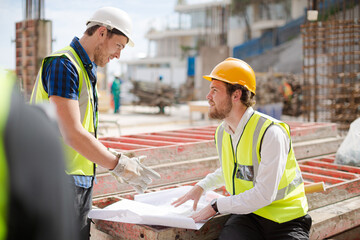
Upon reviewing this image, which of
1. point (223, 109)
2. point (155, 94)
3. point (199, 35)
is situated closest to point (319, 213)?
point (223, 109)

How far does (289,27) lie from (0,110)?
41174mm

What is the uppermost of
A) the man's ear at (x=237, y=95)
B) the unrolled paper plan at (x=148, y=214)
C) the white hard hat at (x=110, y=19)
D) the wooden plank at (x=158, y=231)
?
the white hard hat at (x=110, y=19)

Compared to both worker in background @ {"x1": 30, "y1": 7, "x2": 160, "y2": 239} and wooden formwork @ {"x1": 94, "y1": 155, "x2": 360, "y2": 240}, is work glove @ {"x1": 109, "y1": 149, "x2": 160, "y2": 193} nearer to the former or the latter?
worker in background @ {"x1": 30, "y1": 7, "x2": 160, "y2": 239}

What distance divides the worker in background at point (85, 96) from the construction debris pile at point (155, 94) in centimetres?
1919

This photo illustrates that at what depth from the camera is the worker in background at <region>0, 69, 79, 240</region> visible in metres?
0.74

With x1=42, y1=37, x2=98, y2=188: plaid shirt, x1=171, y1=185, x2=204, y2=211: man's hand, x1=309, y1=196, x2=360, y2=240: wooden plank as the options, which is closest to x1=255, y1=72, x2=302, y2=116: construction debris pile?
x1=309, y1=196, x2=360, y2=240: wooden plank

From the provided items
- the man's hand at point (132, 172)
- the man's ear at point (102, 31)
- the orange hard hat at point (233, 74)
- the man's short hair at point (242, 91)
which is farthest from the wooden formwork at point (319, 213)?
the man's ear at point (102, 31)

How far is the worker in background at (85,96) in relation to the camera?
2.57 meters

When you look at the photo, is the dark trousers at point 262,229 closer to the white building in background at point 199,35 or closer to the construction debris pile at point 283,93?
the construction debris pile at point 283,93

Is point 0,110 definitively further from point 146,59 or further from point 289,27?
point 146,59

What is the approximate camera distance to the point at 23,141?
75 centimetres

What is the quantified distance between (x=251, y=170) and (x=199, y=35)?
54384 millimetres

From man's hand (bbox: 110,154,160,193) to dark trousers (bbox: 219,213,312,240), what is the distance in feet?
2.36

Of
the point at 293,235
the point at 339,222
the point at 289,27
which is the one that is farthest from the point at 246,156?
the point at 289,27
